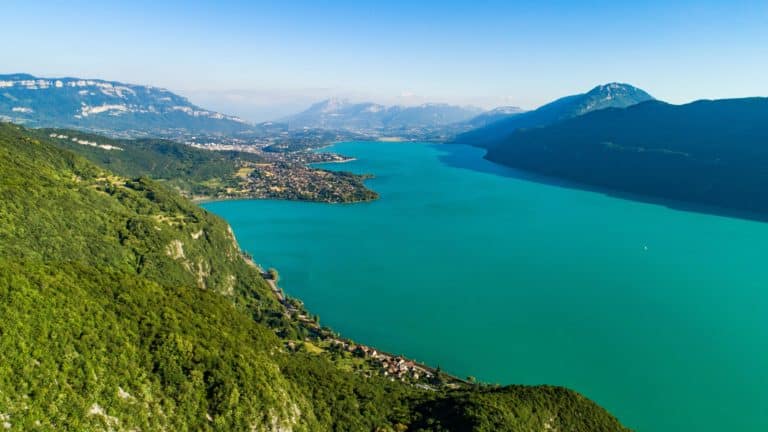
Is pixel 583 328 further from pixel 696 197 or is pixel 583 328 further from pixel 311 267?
pixel 696 197

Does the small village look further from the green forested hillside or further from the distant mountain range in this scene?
the distant mountain range

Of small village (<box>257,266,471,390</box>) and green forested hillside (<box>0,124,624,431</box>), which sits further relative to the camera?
small village (<box>257,266,471,390</box>)

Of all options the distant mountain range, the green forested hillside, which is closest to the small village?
the green forested hillside

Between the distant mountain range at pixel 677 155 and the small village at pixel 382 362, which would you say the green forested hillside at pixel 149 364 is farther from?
the distant mountain range at pixel 677 155

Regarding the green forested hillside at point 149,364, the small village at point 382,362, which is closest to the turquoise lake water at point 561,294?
the small village at point 382,362

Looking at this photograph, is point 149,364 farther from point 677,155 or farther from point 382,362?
point 677,155

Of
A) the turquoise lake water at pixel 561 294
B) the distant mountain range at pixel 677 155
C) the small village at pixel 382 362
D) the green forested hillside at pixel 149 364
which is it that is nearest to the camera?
the green forested hillside at pixel 149 364
